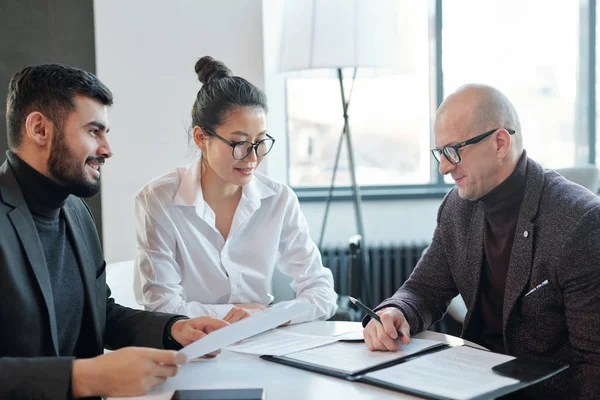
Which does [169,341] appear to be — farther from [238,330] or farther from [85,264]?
[238,330]

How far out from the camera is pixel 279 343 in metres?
1.74

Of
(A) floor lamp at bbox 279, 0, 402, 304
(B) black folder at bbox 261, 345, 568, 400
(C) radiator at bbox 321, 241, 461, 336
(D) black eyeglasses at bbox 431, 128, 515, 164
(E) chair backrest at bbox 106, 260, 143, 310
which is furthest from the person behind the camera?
(C) radiator at bbox 321, 241, 461, 336

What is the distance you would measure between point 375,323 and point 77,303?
73 centimetres

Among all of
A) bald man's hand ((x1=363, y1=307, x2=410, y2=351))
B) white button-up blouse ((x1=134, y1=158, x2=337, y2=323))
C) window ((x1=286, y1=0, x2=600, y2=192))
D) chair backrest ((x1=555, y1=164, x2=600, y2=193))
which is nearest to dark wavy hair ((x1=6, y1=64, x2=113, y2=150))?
white button-up blouse ((x1=134, y1=158, x2=337, y2=323))

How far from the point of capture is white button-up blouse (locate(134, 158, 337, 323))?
2.20 meters

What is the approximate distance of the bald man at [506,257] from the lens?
1678 millimetres

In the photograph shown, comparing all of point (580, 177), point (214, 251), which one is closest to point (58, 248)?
point (214, 251)

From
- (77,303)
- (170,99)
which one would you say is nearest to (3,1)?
(170,99)

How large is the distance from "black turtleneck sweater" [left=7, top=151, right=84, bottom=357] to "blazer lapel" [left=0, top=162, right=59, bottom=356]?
6 cm

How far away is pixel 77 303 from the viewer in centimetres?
172

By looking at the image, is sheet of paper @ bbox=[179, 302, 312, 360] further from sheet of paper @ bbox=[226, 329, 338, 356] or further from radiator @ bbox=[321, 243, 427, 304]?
radiator @ bbox=[321, 243, 427, 304]

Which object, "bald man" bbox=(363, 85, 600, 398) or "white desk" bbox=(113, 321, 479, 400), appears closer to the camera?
"white desk" bbox=(113, 321, 479, 400)

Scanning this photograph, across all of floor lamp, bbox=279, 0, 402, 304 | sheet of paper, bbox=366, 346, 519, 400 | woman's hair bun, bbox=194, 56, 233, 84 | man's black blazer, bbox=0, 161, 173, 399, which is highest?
floor lamp, bbox=279, 0, 402, 304

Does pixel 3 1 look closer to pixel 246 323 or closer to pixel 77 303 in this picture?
pixel 77 303
